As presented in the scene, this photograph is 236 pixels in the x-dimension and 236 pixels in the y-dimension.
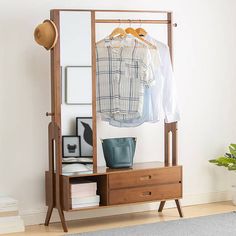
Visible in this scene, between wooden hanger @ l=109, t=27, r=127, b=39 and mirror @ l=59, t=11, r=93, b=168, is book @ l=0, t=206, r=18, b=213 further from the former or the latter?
wooden hanger @ l=109, t=27, r=127, b=39

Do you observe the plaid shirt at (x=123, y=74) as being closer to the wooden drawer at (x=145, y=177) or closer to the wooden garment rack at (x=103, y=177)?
the wooden garment rack at (x=103, y=177)

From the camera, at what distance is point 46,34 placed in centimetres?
462

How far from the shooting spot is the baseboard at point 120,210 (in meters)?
4.93

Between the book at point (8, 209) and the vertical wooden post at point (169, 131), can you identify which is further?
the vertical wooden post at point (169, 131)

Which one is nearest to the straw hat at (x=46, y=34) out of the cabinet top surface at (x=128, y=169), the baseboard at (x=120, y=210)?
the cabinet top surface at (x=128, y=169)

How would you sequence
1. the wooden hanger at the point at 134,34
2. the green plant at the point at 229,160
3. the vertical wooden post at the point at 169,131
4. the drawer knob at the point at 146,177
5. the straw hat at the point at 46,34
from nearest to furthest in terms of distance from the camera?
the straw hat at the point at 46,34
the drawer knob at the point at 146,177
the wooden hanger at the point at 134,34
the vertical wooden post at the point at 169,131
the green plant at the point at 229,160

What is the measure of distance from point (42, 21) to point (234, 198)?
7.93ft

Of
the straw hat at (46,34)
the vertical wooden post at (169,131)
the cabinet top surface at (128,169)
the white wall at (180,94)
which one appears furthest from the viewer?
the vertical wooden post at (169,131)

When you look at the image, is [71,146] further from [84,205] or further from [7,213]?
[7,213]

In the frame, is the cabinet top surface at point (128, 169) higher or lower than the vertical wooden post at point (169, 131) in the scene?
lower

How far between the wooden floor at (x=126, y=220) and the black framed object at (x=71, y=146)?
1.93 ft

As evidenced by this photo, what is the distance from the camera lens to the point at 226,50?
233 inches

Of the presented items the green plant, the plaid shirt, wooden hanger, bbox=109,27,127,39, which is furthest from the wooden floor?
wooden hanger, bbox=109,27,127,39

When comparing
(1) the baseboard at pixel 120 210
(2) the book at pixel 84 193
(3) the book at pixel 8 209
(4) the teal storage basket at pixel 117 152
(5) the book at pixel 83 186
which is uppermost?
(4) the teal storage basket at pixel 117 152
